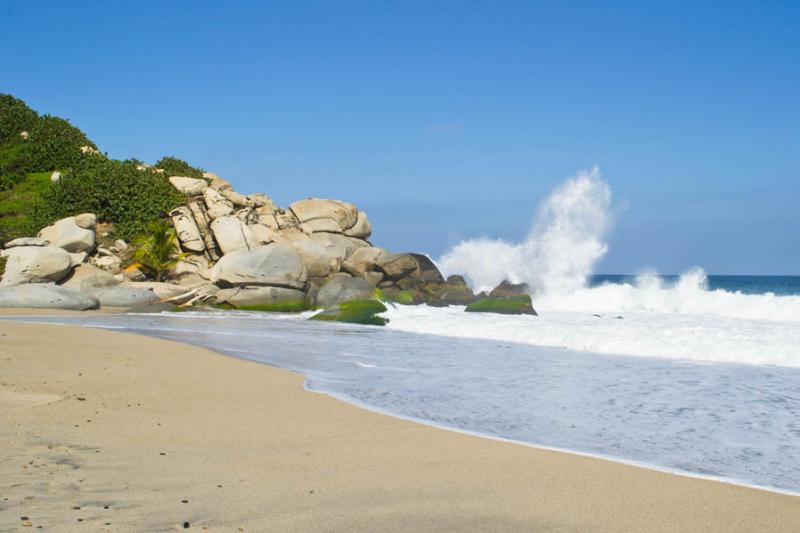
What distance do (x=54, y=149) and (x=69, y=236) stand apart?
1130cm

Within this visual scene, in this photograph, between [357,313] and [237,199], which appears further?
[237,199]

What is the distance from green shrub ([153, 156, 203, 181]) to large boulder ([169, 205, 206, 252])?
197 inches

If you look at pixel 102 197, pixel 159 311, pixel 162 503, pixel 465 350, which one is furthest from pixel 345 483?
pixel 102 197

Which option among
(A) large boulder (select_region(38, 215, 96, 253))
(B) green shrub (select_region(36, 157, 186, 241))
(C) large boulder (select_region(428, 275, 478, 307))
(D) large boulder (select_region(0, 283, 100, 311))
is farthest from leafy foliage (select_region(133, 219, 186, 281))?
(C) large boulder (select_region(428, 275, 478, 307))

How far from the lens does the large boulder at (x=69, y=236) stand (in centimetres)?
2952

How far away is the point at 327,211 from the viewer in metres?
36.1

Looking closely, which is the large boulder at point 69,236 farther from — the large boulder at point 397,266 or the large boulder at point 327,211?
the large boulder at point 397,266

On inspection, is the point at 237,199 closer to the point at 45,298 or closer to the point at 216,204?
the point at 216,204

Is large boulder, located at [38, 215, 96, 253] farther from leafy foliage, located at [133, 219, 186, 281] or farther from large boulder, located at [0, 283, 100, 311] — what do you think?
large boulder, located at [0, 283, 100, 311]

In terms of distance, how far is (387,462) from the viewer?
568 centimetres

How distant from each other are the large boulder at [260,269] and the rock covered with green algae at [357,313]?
12.1 ft

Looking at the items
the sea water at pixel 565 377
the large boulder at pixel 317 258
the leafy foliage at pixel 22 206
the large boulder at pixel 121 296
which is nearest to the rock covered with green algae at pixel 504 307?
the sea water at pixel 565 377

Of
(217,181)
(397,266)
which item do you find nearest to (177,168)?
(217,181)

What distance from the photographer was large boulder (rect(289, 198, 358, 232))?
35938mm
